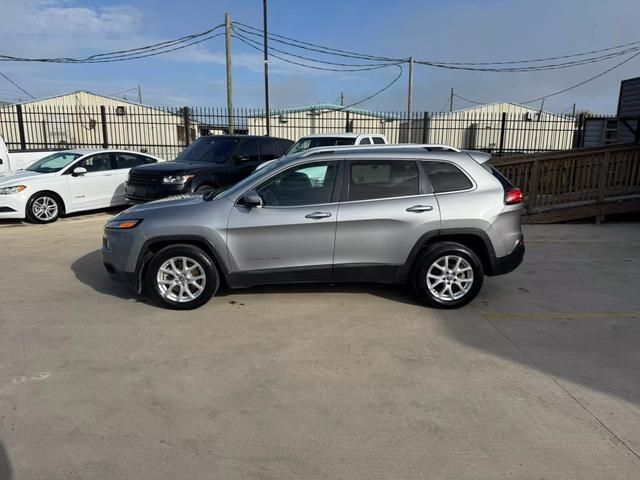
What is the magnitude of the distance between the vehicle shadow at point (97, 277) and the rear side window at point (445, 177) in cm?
350

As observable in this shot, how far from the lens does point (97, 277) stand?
596 centimetres

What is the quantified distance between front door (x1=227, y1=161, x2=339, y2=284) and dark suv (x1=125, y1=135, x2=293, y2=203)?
153 inches

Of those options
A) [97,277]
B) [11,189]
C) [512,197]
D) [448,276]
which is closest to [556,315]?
[448,276]

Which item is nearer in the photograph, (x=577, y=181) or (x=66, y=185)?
(x=66, y=185)

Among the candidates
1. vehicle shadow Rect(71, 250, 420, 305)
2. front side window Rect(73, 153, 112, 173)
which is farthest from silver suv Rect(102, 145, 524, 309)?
front side window Rect(73, 153, 112, 173)

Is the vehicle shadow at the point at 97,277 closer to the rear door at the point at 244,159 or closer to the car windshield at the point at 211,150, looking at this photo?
the rear door at the point at 244,159

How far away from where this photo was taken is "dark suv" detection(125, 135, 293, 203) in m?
8.92

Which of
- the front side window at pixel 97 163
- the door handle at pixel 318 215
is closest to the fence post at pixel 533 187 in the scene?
the door handle at pixel 318 215

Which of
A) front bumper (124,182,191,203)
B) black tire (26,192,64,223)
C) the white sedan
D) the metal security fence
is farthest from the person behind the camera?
the metal security fence

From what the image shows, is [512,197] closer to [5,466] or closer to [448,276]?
[448,276]

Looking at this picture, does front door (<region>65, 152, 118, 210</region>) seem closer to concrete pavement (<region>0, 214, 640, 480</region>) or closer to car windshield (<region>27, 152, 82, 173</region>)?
car windshield (<region>27, 152, 82, 173</region>)

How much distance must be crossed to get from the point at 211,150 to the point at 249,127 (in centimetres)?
1523

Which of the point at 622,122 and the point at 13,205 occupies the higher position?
the point at 622,122

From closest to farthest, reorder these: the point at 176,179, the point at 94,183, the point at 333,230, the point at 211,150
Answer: the point at 333,230 < the point at 176,179 < the point at 211,150 < the point at 94,183
